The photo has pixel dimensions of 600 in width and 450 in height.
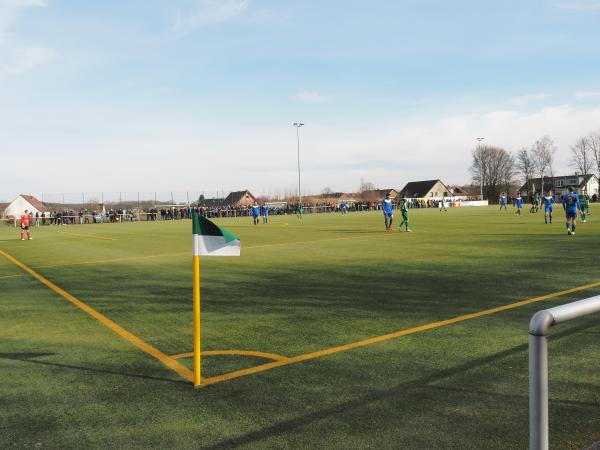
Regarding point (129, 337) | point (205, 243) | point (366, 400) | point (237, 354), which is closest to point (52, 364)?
point (129, 337)

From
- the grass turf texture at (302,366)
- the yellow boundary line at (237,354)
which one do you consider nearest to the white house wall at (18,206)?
the grass turf texture at (302,366)

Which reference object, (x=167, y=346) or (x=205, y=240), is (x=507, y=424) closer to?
(x=205, y=240)

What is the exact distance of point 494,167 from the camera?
115 m

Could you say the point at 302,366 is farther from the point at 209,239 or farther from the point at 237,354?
the point at 209,239

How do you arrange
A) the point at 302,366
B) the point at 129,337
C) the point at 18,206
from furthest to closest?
1. the point at 18,206
2. the point at 129,337
3. the point at 302,366

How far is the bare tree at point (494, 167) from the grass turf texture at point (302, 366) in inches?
4368

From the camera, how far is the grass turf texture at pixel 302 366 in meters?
3.50

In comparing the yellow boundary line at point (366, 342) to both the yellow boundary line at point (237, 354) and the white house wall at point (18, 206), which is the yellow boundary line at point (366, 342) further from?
the white house wall at point (18, 206)

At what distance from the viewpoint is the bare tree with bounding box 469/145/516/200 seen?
11388 centimetres

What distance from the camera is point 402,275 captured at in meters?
10.6

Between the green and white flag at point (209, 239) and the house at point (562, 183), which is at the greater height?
the house at point (562, 183)

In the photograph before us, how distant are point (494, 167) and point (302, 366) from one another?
11983 centimetres

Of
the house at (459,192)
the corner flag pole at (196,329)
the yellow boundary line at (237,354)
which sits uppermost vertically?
the house at (459,192)

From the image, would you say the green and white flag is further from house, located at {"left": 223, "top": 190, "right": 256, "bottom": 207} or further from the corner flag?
house, located at {"left": 223, "top": 190, "right": 256, "bottom": 207}
